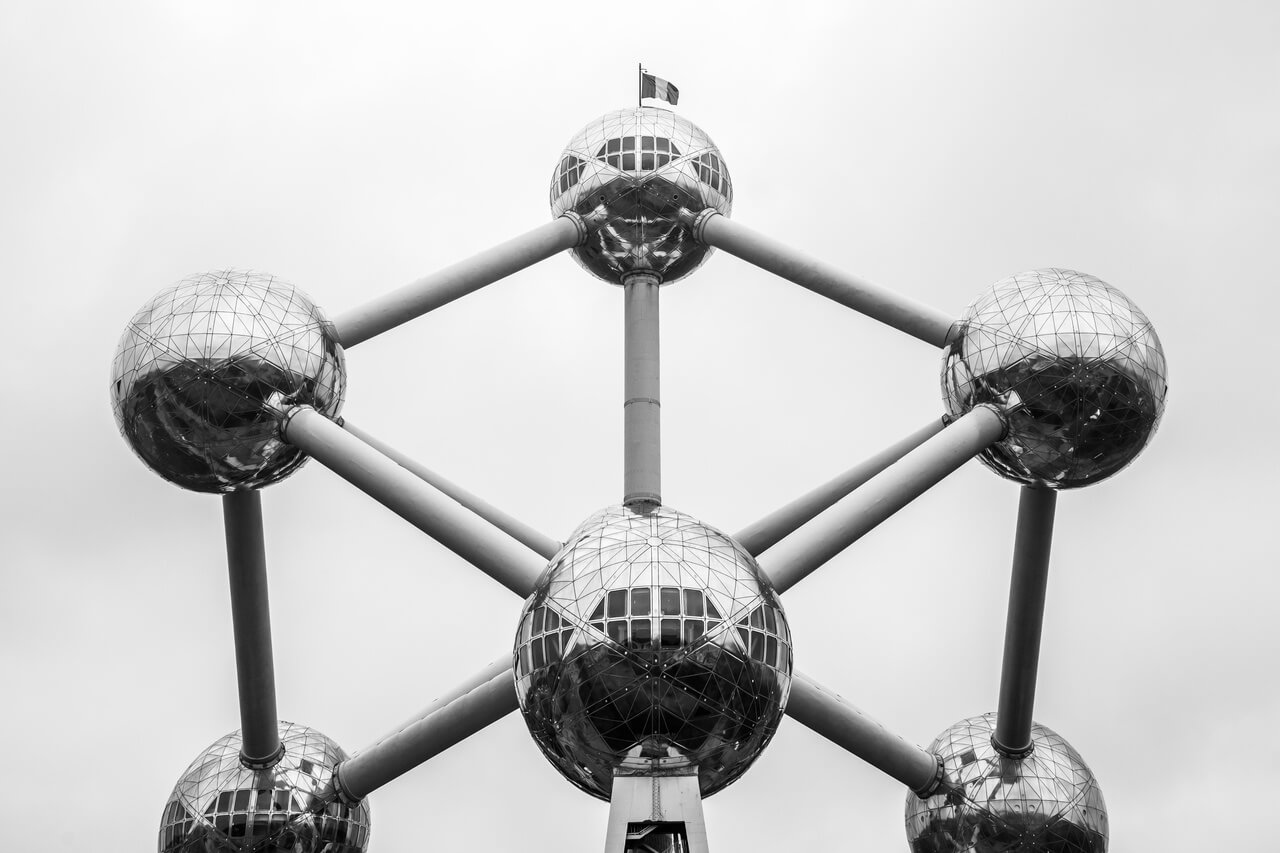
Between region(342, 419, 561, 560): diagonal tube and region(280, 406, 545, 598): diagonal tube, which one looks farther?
region(342, 419, 561, 560): diagonal tube

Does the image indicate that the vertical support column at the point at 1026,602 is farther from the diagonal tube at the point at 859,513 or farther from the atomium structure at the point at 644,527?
the diagonal tube at the point at 859,513

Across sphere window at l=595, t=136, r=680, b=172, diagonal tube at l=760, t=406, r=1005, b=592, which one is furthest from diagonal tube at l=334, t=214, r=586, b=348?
diagonal tube at l=760, t=406, r=1005, b=592

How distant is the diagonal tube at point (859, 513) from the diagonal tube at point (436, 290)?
327 centimetres

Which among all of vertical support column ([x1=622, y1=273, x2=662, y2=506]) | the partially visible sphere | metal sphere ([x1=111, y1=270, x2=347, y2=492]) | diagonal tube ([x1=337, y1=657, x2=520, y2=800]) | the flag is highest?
the flag

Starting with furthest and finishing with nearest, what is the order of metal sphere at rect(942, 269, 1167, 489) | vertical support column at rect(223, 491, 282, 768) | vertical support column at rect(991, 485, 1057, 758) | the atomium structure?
vertical support column at rect(991, 485, 1057, 758), metal sphere at rect(942, 269, 1167, 489), vertical support column at rect(223, 491, 282, 768), the atomium structure

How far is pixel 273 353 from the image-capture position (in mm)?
12000

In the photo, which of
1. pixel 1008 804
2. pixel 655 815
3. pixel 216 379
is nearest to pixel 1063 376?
pixel 1008 804

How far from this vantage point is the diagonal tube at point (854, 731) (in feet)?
38.8

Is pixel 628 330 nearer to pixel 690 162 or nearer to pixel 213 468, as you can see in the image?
pixel 690 162

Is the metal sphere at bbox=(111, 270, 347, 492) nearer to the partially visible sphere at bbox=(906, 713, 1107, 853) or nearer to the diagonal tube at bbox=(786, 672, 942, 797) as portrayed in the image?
the diagonal tube at bbox=(786, 672, 942, 797)

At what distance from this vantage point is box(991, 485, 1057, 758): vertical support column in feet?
42.2

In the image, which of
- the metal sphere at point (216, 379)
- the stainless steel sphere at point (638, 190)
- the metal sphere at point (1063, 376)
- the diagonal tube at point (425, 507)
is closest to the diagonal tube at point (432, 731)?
the diagonal tube at point (425, 507)

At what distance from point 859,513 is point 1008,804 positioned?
3.54m

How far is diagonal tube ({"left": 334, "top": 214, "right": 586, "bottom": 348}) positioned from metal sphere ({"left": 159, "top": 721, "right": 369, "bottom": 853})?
3.34 meters
